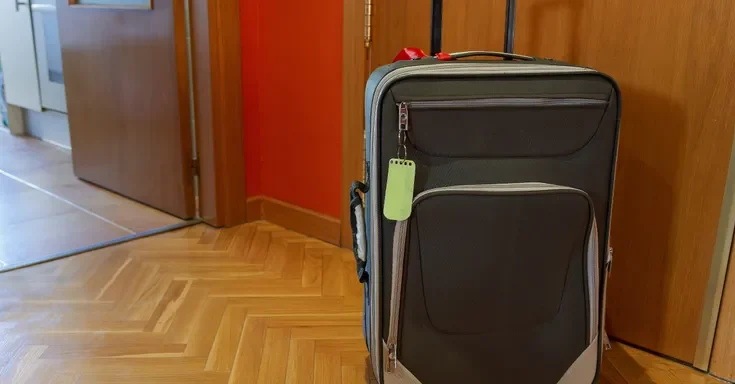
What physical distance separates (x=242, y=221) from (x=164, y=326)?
2.33ft

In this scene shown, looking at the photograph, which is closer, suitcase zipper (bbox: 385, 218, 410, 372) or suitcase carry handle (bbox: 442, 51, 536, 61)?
suitcase zipper (bbox: 385, 218, 410, 372)

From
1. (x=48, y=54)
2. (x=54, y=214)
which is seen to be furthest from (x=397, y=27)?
(x=48, y=54)

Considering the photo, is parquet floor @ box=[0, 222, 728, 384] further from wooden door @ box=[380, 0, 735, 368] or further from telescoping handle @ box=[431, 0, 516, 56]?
telescoping handle @ box=[431, 0, 516, 56]

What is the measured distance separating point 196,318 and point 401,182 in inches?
29.0

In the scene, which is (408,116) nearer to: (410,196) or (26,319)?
(410,196)

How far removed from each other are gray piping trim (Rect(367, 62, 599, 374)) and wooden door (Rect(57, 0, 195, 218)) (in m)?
1.20

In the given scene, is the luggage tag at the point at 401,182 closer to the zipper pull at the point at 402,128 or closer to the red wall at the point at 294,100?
the zipper pull at the point at 402,128

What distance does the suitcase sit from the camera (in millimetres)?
922

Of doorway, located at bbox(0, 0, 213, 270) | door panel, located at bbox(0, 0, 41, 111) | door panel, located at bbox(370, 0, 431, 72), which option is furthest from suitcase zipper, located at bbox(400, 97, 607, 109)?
door panel, located at bbox(0, 0, 41, 111)

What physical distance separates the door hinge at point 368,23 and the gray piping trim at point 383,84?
2.46 feet

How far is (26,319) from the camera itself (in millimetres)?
1406

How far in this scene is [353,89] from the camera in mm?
1735

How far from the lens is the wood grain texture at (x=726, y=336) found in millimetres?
1158

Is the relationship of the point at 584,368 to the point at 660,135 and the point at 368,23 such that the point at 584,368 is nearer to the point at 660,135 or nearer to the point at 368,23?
the point at 660,135
